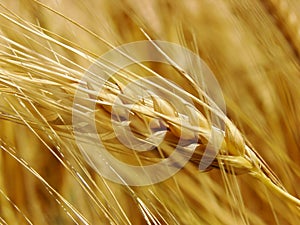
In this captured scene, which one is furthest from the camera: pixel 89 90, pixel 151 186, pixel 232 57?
pixel 232 57

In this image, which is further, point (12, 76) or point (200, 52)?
point (200, 52)

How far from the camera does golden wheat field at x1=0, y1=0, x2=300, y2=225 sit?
71cm

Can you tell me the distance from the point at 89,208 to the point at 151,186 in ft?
0.59

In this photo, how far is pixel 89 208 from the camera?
980 mm

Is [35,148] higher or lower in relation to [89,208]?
higher

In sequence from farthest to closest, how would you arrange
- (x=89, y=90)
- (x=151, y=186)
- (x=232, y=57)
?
(x=232, y=57), (x=151, y=186), (x=89, y=90)

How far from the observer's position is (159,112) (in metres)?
0.69

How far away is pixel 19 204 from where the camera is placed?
1005 mm

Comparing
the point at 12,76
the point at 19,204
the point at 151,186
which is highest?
the point at 12,76

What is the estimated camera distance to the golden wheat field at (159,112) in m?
0.71

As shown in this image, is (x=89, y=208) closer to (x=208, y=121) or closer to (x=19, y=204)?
(x=19, y=204)

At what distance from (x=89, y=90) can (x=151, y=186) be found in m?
0.21

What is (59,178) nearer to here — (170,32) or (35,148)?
(35,148)

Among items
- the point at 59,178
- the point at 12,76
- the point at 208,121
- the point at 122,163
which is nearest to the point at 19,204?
the point at 59,178
